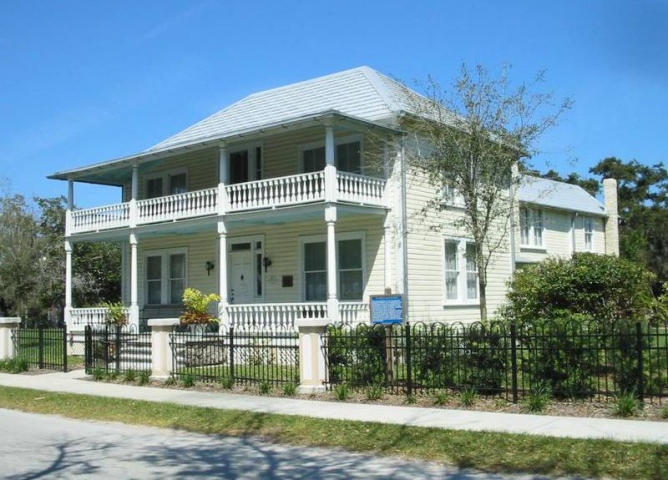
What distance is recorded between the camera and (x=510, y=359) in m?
12.2

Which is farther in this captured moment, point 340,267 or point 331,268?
point 340,267

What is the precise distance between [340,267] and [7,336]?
31.3ft

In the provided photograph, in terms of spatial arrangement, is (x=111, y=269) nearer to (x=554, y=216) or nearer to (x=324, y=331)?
(x=554, y=216)

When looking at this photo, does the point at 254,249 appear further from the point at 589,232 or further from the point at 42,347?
the point at 589,232

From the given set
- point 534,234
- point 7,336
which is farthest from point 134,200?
point 534,234

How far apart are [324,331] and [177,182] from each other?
13.9 metres

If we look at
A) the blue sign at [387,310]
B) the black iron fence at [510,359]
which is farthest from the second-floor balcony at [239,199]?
the black iron fence at [510,359]

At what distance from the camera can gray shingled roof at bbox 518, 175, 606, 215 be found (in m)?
30.5

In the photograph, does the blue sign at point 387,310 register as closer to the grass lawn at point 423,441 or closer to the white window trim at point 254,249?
the grass lawn at point 423,441

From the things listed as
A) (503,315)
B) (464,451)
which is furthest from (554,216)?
(464,451)

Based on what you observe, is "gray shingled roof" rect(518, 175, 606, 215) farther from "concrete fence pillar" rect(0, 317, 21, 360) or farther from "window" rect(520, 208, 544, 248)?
"concrete fence pillar" rect(0, 317, 21, 360)

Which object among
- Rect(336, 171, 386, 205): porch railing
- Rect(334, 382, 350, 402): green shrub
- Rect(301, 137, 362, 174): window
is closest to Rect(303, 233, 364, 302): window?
Rect(336, 171, 386, 205): porch railing

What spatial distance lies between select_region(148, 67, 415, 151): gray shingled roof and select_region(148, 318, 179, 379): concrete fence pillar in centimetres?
637

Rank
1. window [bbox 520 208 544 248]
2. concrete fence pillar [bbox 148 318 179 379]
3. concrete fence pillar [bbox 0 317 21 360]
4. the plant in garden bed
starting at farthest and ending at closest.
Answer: window [bbox 520 208 544 248] → the plant in garden bed → concrete fence pillar [bbox 0 317 21 360] → concrete fence pillar [bbox 148 318 179 379]
